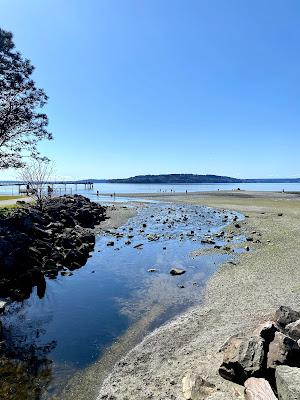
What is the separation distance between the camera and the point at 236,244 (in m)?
29.1

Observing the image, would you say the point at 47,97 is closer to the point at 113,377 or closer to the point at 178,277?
the point at 178,277

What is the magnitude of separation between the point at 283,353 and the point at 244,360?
3.14 feet

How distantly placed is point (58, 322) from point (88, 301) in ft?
8.43

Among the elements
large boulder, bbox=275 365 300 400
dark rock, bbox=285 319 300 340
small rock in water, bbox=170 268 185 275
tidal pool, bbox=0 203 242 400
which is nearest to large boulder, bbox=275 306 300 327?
dark rock, bbox=285 319 300 340

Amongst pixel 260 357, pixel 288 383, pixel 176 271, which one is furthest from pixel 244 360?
pixel 176 271

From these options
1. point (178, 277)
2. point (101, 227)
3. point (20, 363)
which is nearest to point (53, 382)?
point (20, 363)

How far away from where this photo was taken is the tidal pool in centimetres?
1072

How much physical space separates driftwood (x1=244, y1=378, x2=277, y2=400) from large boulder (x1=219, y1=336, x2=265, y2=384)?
1.26 feet

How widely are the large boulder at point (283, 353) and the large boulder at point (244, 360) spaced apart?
0.21 m

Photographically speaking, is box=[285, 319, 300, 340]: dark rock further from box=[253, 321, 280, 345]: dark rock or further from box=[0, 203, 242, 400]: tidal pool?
box=[0, 203, 242, 400]: tidal pool

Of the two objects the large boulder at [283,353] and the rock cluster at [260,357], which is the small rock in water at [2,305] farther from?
the large boulder at [283,353]

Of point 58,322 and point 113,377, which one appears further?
point 58,322

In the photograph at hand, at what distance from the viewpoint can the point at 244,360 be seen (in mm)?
8516

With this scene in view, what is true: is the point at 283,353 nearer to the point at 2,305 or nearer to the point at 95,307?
the point at 95,307
